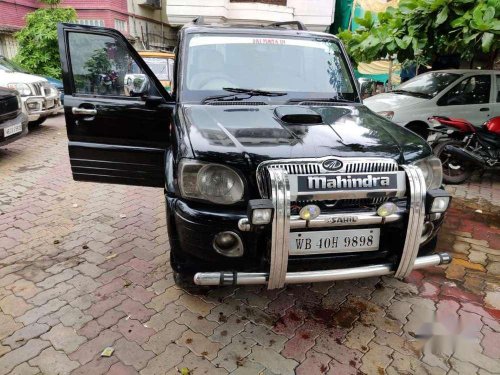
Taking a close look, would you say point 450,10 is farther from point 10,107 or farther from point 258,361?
point 10,107

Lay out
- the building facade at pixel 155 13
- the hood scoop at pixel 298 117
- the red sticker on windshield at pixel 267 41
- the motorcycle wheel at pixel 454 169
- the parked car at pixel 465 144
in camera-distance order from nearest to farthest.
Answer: the hood scoop at pixel 298 117, the red sticker on windshield at pixel 267 41, the parked car at pixel 465 144, the motorcycle wheel at pixel 454 169, the building facade at pixel 155 13

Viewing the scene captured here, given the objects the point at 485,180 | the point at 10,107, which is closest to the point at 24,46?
the point at 10,107

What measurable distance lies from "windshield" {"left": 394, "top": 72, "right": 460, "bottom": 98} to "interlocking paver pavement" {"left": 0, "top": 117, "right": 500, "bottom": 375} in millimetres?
3885

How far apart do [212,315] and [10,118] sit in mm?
5408

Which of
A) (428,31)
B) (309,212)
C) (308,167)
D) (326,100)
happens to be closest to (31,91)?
(326,100)

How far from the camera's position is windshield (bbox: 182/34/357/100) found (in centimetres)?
332

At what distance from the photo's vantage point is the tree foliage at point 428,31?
181 inches

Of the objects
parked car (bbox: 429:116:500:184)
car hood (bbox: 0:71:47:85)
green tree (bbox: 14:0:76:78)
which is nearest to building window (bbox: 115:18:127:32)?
green tree (bbox: 14:0:76:78)

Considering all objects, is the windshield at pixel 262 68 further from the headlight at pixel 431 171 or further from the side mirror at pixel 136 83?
the headlight at pixel 431 171

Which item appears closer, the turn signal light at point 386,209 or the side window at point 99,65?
the turn signal light at point 386,209

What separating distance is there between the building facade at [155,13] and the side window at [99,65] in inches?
507

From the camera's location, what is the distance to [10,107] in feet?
20.2

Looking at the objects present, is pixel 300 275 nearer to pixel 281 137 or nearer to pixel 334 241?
pixel 334 241

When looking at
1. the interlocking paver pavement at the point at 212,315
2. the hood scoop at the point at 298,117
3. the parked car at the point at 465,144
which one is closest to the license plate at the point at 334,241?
the interlocking paver pavement at the point at 212,315
